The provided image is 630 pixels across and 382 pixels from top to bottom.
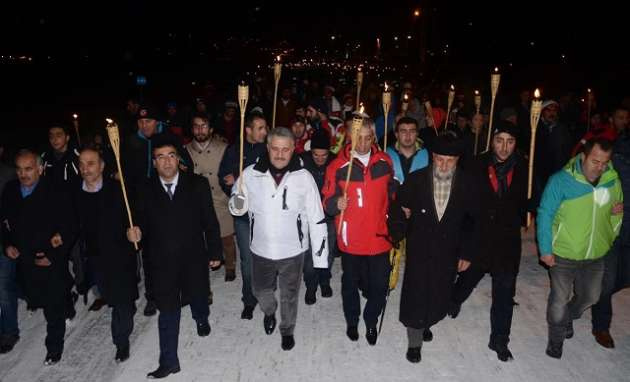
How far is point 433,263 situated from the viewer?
4773mm

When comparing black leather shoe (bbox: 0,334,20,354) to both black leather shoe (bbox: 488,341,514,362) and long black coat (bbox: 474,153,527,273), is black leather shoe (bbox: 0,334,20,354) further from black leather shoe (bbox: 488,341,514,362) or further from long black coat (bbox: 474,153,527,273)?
black leather shoe (bbox: 488,341,514,362)

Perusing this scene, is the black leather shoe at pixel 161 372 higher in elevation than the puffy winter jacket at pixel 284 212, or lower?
lower

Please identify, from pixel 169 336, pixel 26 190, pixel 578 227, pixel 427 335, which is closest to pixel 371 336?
pixel 427 335

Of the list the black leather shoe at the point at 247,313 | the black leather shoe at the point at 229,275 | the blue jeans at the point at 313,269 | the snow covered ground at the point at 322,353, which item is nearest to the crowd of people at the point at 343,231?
the snow covered ground at the point at 322,353

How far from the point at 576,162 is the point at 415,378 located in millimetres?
2438

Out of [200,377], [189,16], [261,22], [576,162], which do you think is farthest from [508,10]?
[261,22]

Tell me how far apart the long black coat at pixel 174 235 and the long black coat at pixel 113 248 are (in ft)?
0.94

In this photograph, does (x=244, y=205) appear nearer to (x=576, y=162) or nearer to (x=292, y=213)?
(x=292, y=213)

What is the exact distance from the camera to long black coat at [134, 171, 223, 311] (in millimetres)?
4582

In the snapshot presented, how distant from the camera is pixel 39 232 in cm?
493

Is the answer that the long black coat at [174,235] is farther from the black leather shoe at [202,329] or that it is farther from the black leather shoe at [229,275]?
the black leather shoe at [229,275]

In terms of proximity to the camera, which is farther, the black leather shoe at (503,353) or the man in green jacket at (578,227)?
the black leather shoe at (503,353)

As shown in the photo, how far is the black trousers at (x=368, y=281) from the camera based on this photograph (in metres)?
5.17

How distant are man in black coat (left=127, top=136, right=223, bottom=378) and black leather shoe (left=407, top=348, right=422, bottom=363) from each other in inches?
81.9
